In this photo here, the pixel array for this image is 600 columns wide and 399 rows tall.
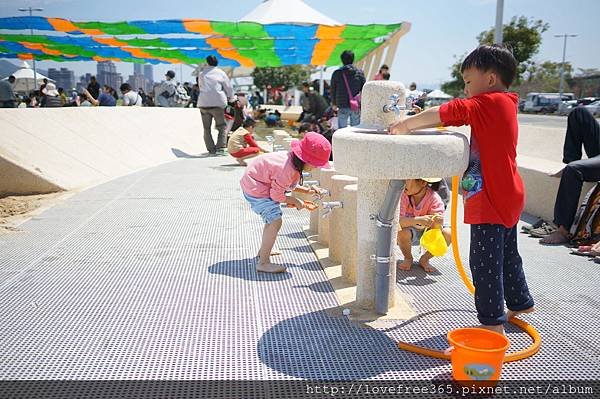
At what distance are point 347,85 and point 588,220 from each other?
4.37 m

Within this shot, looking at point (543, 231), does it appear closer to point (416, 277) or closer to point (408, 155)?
point (416, 277)

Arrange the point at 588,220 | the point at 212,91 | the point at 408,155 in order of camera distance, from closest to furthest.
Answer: the point at 408,155
the point at 588,220
the point at 212,91

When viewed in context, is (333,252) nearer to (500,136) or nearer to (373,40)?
(500,136)

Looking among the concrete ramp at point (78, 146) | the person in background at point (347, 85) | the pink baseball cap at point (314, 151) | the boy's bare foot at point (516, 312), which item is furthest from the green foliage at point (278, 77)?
the boy's bare foot at point (516, 312)

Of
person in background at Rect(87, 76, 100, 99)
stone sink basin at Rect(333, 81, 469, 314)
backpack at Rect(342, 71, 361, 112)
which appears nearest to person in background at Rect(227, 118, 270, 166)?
backpack at Rect(342, 71, 361, 112)

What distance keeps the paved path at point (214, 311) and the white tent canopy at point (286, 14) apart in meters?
11.4

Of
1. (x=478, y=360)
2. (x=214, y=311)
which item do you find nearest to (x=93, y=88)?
(x=214, y=311)

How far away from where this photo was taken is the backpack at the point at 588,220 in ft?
15.5

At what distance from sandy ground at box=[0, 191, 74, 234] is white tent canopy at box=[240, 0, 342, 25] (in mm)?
10013

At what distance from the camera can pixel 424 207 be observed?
410 centimetres

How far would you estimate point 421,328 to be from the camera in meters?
2.98

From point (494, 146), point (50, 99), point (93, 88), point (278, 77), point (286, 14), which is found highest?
point (278, 77)

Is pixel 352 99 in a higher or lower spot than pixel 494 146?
higher

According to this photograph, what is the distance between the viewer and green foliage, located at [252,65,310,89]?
192 feet
